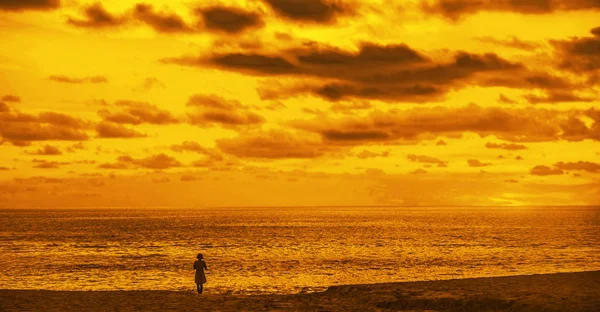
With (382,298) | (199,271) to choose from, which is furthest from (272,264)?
(382,298)

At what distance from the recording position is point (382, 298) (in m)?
33.5

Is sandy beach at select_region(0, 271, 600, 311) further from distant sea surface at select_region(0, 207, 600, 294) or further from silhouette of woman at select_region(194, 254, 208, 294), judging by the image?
distant sea surface at select_region(0, 207, 600, 294)

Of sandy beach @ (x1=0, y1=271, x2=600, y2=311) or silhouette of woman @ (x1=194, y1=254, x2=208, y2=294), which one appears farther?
silhouette of woman @ (x1=194, y1=254, x2=208, y2=294)

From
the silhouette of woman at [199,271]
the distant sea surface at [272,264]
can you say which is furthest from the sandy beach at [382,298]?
the distant sea surface at [272,264]

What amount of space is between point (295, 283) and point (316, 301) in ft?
64.6

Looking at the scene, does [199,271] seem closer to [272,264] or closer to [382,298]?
[382,298]

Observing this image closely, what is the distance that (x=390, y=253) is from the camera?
283 feet

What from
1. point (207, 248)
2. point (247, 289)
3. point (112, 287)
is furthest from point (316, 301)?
point (207, 248)

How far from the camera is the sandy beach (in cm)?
3014

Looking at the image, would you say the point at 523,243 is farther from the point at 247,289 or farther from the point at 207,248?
the point at 247,289

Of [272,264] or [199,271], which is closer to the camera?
[199,271]

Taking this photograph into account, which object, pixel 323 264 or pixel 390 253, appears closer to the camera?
pixel 323 264

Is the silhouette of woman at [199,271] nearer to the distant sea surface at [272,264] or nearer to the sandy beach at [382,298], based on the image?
the sandy beach at [382,298]

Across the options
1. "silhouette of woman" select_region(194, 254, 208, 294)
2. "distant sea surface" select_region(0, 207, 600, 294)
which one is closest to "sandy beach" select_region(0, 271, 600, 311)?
"silhouette of woman" select_region(194, 254, 208, 294)
